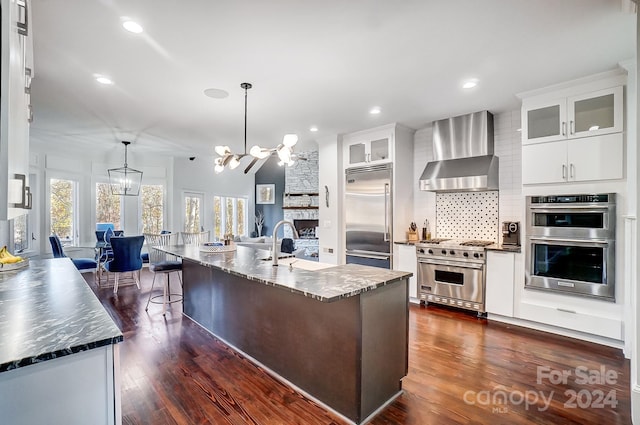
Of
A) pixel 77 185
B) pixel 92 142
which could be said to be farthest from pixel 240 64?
pixel 77 185

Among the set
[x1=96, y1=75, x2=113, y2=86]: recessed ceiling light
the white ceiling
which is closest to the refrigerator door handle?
the white ceiling

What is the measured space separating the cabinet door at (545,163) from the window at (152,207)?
7.58m

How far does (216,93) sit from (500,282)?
3.95 m

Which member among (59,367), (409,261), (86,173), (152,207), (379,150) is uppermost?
(379,150)

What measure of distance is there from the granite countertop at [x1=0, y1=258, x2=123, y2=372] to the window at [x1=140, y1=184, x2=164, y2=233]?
19.3 feet

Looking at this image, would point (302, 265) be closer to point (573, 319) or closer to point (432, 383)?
point (432, 383)

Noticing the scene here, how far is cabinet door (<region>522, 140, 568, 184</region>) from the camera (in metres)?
3.25

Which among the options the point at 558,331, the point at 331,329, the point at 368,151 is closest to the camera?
the point at 331,329

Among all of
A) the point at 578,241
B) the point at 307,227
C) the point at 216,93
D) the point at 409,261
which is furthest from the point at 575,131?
the point at 307,227

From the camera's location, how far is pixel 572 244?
3.19 meters

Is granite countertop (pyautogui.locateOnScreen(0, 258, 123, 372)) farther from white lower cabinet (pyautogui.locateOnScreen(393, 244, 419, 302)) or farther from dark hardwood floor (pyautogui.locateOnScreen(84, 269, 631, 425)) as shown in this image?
white lower cabinet (pyautogui.locateOnScreen(393, 244, 419, 302))

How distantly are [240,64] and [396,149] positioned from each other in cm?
262

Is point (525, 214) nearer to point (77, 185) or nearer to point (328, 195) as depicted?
point (328, 195)

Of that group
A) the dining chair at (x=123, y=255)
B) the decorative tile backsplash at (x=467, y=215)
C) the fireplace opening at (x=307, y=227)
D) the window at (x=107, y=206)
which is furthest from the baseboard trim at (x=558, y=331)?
the window at (x=107, y=206)
